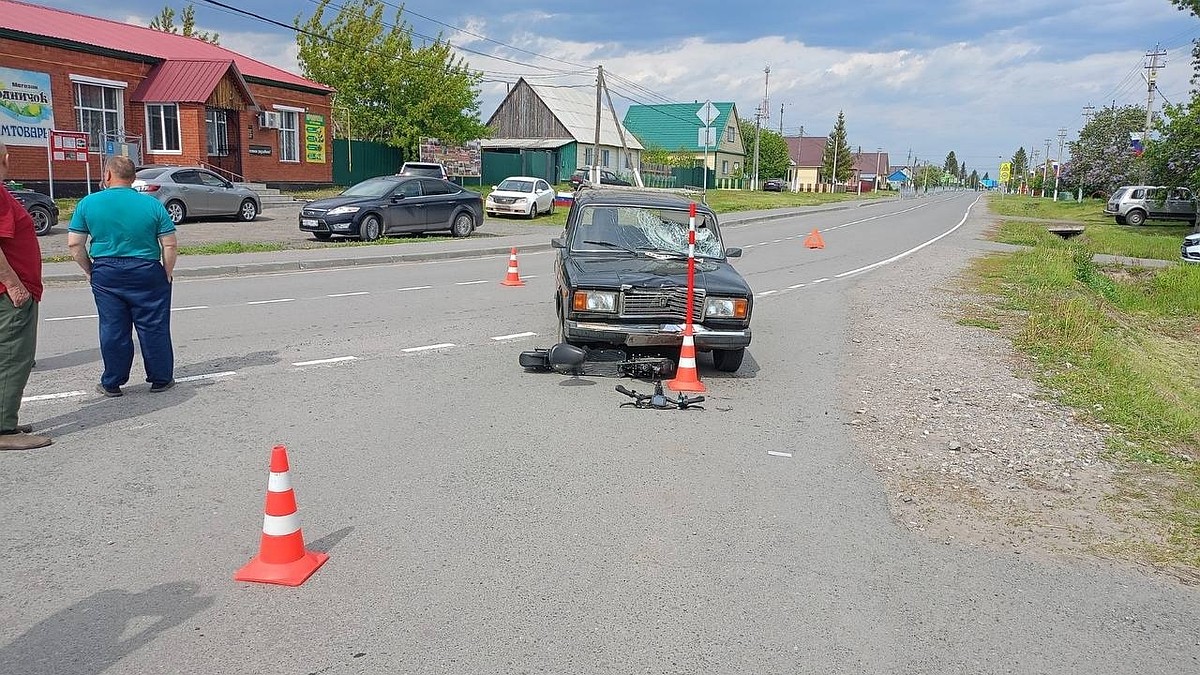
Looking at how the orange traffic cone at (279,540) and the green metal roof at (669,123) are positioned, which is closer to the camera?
the orange traffic cone at (279,540)

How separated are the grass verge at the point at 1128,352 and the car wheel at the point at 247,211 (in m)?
19.1

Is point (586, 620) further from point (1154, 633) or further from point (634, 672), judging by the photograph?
point (1154, 633)

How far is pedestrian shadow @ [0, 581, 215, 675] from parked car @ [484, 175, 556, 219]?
29.0 meters

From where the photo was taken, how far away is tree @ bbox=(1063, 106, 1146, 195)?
2327 inches

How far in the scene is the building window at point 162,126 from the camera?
99.4ft

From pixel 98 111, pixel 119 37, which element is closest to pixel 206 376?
pixel 98 111

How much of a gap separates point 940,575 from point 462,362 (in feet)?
17.7

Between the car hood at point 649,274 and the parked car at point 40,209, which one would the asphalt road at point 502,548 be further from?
the parked car at point 40,209

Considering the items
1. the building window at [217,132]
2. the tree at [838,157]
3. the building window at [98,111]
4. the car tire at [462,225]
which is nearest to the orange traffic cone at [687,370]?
the car tire at [462,225]

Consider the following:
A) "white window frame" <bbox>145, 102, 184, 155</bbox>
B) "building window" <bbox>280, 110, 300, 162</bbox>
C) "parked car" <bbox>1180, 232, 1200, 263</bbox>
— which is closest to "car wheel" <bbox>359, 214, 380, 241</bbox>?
"white window frame" <bbox>145, 102, 184, 155</bbox>

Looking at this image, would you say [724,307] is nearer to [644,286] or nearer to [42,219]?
Result: [644,286]

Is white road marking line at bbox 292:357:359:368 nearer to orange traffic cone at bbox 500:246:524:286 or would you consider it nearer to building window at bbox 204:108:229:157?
orange traffic cone at bbox 500:246:524:286

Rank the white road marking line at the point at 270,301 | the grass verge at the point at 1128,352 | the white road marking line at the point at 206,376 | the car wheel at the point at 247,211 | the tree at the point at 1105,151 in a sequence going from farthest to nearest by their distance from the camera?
the tree at the point at 1105,151 → the car wheel at the point at 247,211 → the white road marking line at the point at 270,301 → the white road marking line at the point at 206,376 → the grass verge at the point at 1128,352

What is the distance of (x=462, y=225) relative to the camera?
24.6m
